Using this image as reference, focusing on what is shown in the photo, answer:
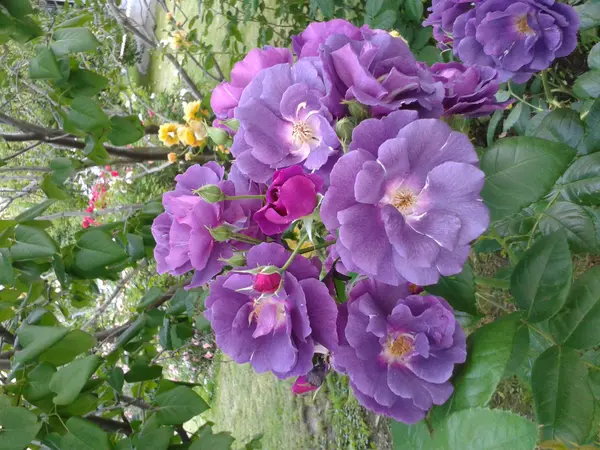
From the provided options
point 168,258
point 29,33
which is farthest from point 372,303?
point 29,33

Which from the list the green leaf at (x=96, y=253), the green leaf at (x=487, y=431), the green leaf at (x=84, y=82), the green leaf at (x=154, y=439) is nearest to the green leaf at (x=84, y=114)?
the green leaf at (x=84, y=82)

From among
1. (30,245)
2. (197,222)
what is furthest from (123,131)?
(197,222)

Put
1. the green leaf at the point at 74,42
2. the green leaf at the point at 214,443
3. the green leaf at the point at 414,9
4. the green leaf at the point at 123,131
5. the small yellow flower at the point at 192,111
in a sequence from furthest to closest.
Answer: the small yellow flower at the point at 192,111 → the green leaf at the point at 414,9 → the green leaf at the point at 123,131 → the green leaf at the point at 74,42 → the green leaf at the point at 214,443

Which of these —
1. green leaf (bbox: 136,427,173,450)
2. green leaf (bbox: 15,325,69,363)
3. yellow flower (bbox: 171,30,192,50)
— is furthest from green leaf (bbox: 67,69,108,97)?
yellow flower (bbox: 171,30,192,50)

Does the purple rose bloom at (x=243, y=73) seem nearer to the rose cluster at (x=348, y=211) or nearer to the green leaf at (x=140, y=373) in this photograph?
the rose cluster at (x=348, y=211)

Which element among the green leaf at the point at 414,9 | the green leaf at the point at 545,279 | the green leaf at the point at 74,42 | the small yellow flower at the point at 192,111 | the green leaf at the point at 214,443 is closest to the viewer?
the green leaf at the point at 545,279

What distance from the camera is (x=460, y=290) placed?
62cm

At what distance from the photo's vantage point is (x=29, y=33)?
109cm

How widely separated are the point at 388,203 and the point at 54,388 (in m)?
0.72

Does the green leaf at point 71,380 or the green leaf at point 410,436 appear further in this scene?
the green leaf at point 71,380

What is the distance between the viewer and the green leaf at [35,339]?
0.91 meters

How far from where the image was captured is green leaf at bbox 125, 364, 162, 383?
3.88 ft

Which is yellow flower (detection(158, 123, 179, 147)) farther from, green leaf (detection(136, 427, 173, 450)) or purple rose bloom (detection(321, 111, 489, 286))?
purple rose bloom (detection(321, 111, 489, 286))

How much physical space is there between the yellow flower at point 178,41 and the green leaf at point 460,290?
2.17 metres
